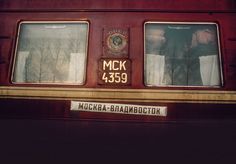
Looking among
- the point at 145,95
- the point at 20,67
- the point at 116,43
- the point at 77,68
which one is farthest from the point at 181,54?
the point at 20,67

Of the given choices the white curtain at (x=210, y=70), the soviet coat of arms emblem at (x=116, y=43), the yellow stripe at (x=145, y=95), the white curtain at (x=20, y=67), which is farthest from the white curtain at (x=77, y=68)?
the white curtain at (x=210, y=70)

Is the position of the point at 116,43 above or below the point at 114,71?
above

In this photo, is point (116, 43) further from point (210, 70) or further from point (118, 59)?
point (210, 70)

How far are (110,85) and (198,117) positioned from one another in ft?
3.37

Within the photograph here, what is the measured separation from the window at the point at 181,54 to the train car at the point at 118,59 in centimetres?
1

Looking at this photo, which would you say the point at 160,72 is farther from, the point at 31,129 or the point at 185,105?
the point at 31,129

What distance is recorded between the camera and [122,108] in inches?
151

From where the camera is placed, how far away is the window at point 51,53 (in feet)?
13.3

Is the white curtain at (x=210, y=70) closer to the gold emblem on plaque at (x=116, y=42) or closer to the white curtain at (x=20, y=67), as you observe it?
the gold emblem on plaque at (x=116, y=42)

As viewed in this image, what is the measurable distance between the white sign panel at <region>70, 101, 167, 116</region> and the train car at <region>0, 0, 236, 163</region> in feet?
0.04

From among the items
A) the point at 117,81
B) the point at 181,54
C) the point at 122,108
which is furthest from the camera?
the point at 181,54

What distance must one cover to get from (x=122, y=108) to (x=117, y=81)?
12.6 inches

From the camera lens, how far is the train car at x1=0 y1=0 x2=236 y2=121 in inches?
152

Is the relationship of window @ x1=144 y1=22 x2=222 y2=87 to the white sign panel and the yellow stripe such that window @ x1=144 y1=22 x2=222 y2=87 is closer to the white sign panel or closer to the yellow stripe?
the yellow stripe
